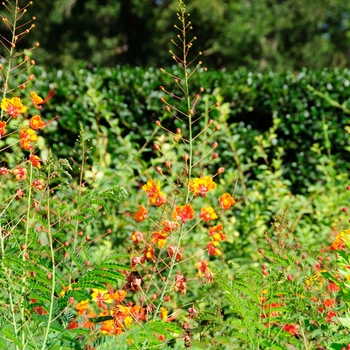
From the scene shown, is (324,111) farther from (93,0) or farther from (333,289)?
(93,0)

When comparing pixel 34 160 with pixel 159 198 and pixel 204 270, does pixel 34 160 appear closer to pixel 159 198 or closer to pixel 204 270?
pixel 159 198

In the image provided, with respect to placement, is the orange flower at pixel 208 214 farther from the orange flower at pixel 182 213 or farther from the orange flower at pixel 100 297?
the orange flower at pixel 100 297

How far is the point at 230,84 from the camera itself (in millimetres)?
6051

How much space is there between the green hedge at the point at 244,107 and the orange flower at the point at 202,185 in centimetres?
348

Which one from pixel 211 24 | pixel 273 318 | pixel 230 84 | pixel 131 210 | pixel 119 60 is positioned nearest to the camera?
pixel 273 318

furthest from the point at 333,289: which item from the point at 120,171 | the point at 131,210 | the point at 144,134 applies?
the point at 144,134

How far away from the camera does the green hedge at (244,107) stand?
5.61 m

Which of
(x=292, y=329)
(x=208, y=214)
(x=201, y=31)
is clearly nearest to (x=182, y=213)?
(x=208, y=214)

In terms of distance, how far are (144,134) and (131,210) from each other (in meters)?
1.63

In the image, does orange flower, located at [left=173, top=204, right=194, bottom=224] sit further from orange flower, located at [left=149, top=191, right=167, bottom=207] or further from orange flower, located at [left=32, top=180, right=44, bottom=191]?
orange flower, located at [left=32, top=180, right=44, bottom=191]

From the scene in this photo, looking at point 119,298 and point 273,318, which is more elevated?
point 273,318

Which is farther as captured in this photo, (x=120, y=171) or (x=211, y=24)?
(x=211, y=24)

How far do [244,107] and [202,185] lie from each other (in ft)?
13.4

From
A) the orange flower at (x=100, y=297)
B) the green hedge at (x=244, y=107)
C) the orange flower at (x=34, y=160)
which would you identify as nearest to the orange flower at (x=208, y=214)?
the orange flower at (x=100, y=297)
